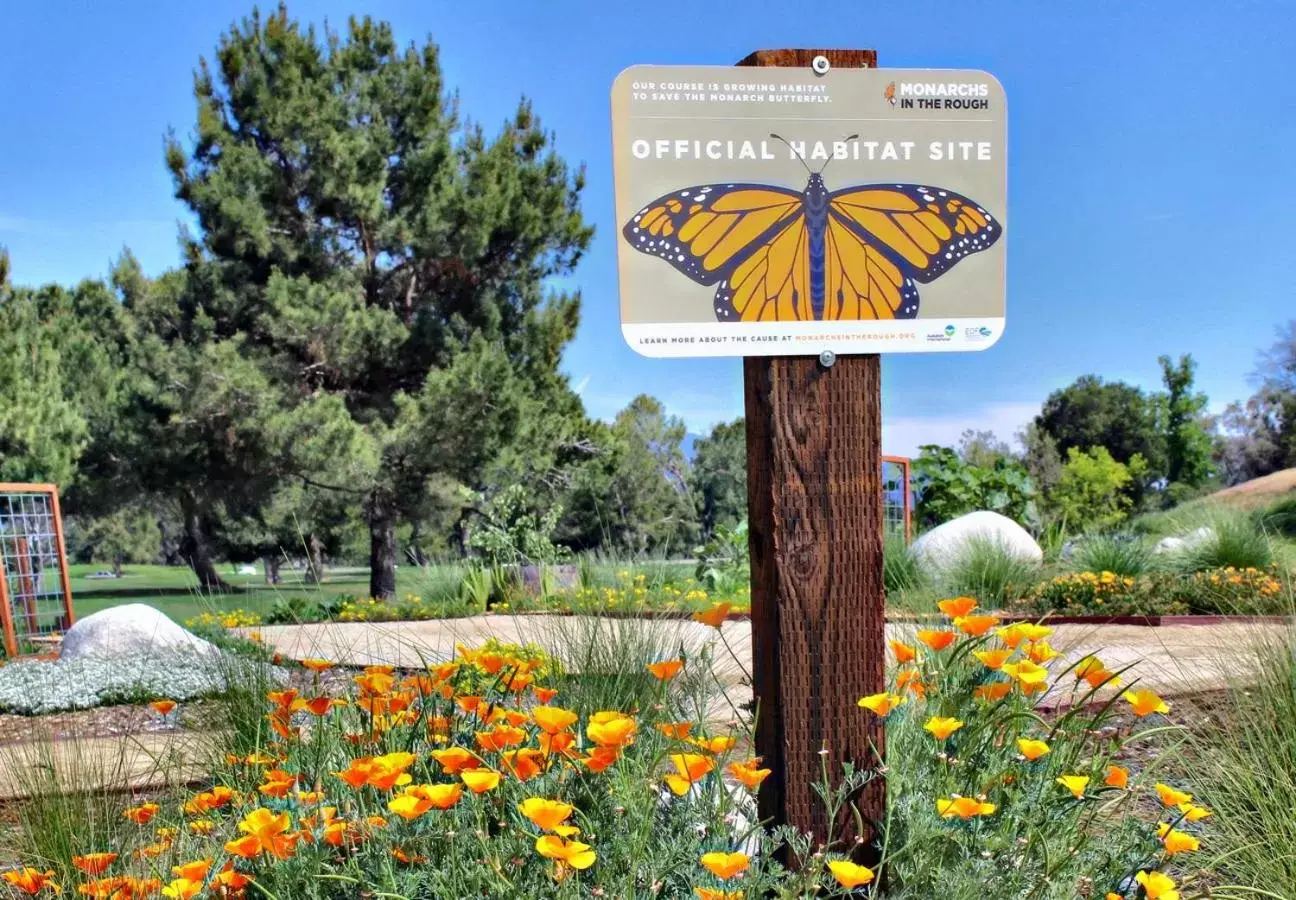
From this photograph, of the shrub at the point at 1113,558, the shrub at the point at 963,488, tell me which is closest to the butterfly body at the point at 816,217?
the shrub at the point at 1113,558

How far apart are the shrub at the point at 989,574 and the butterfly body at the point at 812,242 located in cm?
590

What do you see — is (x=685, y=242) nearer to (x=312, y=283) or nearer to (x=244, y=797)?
(x=244, y=797)

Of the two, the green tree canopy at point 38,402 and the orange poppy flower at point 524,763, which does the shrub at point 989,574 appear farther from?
the green tree canopy at point 38,402

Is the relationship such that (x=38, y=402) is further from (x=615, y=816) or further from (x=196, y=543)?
(x=615, y=816)

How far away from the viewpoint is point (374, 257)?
17.8 meters

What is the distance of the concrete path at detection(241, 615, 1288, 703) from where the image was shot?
338cm

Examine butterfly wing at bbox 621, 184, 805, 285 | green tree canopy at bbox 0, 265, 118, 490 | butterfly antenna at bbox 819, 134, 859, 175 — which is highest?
green tree canopy at bbox 0, 265, 118, 490

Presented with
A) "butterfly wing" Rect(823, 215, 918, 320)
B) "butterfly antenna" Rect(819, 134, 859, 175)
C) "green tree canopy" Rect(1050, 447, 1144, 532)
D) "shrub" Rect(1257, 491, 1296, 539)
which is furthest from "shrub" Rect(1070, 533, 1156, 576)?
"green tree canopy" Rect(1050, 447, 1144, 532)

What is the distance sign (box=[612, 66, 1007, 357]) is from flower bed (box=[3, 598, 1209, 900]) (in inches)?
26.0

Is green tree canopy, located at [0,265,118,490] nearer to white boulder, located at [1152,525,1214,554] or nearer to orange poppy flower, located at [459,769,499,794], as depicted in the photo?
white boulder, located at [1152,525,1214,554]

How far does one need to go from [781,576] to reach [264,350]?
51.6 feet

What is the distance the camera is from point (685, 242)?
2172 millimetres

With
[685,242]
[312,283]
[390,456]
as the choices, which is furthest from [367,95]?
[685,242]

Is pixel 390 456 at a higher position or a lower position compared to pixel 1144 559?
higher
